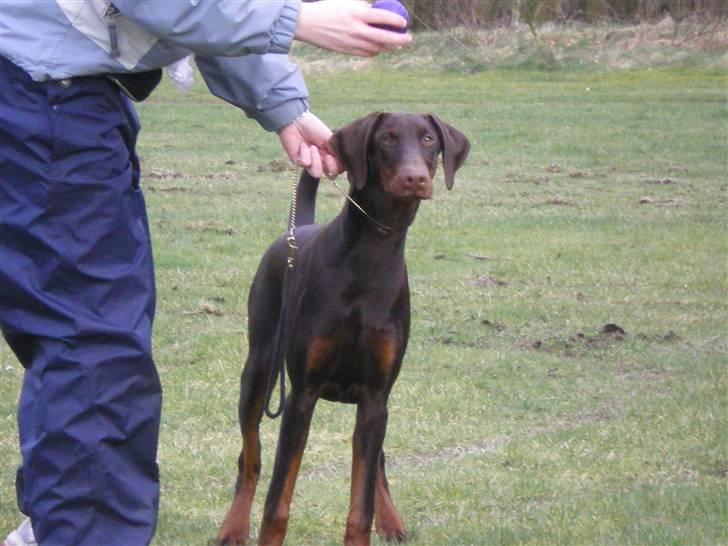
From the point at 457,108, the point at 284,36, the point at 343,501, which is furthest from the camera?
the point at 457,108

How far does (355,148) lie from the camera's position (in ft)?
15.1

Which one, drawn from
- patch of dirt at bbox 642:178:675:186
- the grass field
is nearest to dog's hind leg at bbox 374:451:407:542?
the grass field

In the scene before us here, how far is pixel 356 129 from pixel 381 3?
4.83ft

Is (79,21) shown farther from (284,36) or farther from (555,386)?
(555,386)

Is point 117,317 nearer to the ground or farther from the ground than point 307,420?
farther from the ground

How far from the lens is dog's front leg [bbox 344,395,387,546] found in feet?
14.7

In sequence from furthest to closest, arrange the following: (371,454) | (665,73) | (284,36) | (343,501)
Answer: (665,73)
(343,501)
(371,454)
(284,36)

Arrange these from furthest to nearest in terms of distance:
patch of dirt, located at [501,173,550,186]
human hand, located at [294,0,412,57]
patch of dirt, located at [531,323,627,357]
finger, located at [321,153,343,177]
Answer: patch of dirt, located at [501,173,550,186] < patch of dirt, located at [531,323,627,357] < finger, located at [321,153,343,177] < human hand, located at [294,0,412,57]

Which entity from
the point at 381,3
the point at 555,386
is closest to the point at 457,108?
the point at 555,386

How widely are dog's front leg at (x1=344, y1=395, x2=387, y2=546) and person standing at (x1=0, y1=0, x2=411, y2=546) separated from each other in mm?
1385

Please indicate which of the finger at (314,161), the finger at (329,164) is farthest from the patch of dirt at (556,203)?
the finger at (314,161)

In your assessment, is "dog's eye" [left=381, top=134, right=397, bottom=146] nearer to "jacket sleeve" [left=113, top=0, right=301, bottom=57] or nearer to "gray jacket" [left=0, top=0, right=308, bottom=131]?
"gray jacket" [left=0, top=0, right=308, bottom=131]

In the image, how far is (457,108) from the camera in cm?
2264

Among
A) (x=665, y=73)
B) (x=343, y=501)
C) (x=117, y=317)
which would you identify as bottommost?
(x=665, y=73)
